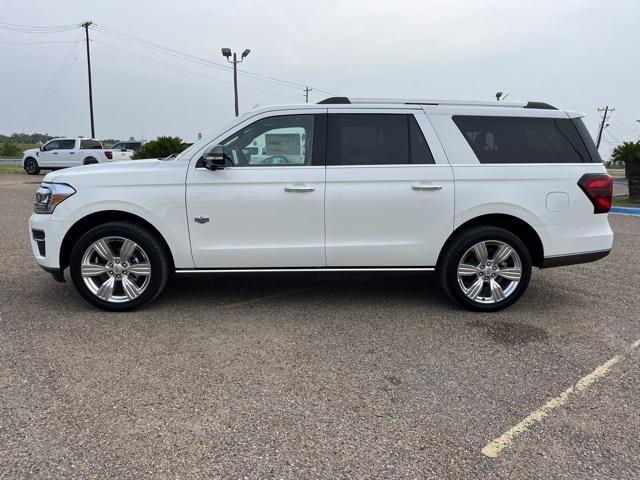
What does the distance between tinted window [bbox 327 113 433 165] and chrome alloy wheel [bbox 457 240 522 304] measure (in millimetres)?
980

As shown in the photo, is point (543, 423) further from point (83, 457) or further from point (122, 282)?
point (122, 282)

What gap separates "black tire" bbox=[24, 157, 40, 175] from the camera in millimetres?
26344

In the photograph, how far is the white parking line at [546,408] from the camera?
264cm

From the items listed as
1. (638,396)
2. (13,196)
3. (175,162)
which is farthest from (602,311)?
(13,196)

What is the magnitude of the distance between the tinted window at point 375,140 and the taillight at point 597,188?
1450mm

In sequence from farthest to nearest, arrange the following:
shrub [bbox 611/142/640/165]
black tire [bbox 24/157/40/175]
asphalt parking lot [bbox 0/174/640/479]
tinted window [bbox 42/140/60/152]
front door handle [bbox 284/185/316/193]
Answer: black tire [bbox 24/157/40/175], tinted window [bbox 42/140/60/152], shrub [bbox 611/142/640/165], front door handle [bbox 284/185/316/193], asphalt parking lot [bbox 0/174/640/479]

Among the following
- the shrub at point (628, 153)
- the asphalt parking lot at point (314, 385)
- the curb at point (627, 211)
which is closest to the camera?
the asphalt parking lot at point (314, 385)

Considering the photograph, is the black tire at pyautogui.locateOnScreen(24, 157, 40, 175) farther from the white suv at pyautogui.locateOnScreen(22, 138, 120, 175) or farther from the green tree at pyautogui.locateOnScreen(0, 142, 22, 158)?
the green tree at pyautogui.locateOnScreen(0, 142, 22, 158)

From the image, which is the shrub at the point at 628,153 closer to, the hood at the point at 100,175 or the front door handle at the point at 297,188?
the front door handle at the point at 297,188

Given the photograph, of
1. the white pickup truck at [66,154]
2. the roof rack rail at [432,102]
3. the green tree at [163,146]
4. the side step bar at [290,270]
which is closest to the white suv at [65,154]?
the white pickup truck at [66,154]

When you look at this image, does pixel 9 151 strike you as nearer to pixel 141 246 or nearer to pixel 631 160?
pixel 631 160

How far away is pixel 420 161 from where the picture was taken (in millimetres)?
4555

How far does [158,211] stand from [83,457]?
2.36 meters

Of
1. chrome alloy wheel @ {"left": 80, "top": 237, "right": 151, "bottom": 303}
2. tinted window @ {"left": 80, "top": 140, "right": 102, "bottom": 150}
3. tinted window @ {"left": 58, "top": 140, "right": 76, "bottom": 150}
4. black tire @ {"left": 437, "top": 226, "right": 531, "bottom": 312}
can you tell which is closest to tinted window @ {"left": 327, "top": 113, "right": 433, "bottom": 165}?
black tire @ {"left": 437, "top": 226, "right": 531, "bottom": 312}
